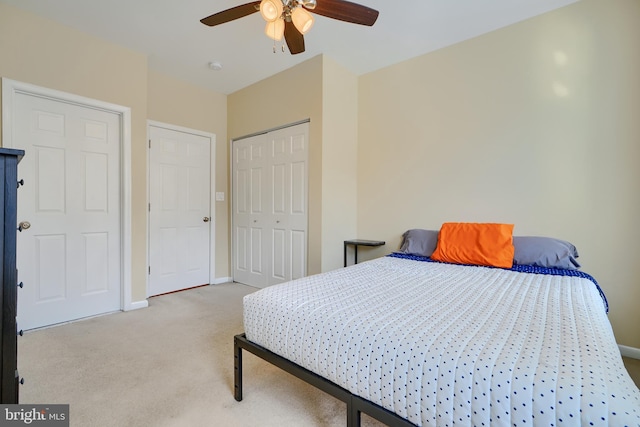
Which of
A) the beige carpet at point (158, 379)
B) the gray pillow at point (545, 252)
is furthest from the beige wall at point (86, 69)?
the gray pillow at point (545, 252)

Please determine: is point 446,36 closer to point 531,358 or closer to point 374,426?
point 531,358

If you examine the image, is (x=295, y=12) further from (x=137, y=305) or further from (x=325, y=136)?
(x=137, y=305)

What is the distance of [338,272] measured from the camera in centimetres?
200

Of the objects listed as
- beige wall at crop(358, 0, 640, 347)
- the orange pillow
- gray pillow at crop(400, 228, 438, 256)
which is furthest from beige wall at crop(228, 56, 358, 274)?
the orange pillow

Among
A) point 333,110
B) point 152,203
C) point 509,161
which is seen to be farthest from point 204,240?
point 509,161

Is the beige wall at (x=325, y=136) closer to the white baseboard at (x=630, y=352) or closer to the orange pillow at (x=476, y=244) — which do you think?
the orange pillow at (x=476, y=244)

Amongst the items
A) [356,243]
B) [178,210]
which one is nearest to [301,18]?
[356,243]

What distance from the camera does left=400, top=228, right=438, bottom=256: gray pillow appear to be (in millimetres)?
2734

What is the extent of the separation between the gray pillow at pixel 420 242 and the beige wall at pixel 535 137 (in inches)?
7.8

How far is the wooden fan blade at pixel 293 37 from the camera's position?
1969 millimetres

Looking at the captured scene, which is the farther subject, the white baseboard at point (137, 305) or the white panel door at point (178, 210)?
the white panel door at point (178, 210)

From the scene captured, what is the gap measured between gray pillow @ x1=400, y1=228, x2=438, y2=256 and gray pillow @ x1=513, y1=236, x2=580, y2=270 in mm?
655

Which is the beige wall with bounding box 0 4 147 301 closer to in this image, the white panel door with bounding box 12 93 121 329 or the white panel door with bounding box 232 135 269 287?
the white panel door with bounding box 12 93 121 329

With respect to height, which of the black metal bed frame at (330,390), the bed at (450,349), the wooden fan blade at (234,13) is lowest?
the black metal bed frame at (330,390)
